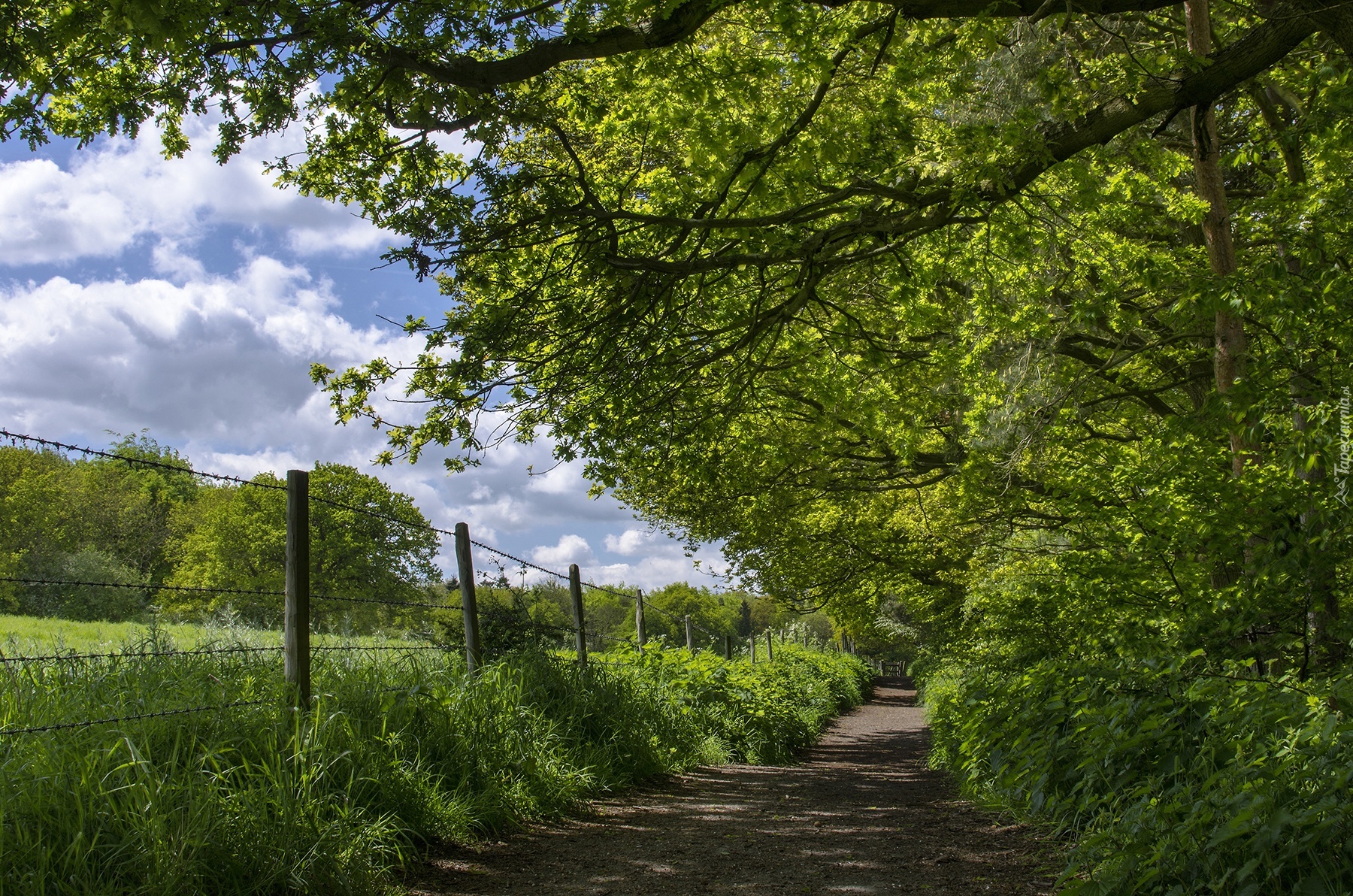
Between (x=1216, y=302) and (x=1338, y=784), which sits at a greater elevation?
(x=1216, y=302)

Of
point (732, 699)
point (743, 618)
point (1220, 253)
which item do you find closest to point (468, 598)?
point (732, 699)

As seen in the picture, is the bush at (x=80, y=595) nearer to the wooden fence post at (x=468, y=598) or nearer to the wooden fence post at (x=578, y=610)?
the wooden fence post at (x=468, y=598)

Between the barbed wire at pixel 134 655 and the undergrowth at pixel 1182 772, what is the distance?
171 inches

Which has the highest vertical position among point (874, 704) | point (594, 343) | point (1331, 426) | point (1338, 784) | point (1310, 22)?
point (1310, 22)

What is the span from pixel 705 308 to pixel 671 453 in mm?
1525

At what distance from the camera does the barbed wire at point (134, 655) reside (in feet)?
13.9

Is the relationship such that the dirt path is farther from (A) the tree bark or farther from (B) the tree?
(B) the tree

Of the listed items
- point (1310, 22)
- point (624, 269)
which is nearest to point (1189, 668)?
point (1310, 22)

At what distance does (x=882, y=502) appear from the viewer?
20875 millimetres

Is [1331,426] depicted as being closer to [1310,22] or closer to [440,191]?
[1310,22]

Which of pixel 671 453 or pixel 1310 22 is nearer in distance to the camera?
pixel 1310 22

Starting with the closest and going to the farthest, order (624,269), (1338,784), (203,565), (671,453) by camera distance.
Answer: (1338,784) < (624,269) < (671,453) < (203,565)

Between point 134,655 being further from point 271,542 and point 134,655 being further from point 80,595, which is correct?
point 271,542

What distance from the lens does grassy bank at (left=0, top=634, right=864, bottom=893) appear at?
11.1 feet
